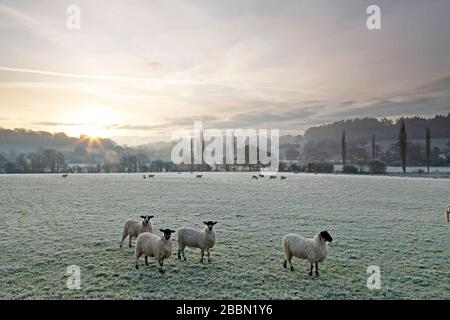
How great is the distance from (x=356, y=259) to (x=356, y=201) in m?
21.3

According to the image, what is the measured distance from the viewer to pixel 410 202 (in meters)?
31.1

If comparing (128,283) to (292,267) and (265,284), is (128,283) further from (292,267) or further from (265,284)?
(292,267)

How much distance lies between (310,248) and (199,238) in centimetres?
455

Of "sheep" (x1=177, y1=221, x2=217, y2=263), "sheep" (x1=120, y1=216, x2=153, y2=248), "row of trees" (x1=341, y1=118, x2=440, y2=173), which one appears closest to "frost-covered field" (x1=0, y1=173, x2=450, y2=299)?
"sheep" (x1=177, y1=221, x2=217, y2=263)

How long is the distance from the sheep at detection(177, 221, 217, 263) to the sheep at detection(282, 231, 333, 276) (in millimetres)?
3098

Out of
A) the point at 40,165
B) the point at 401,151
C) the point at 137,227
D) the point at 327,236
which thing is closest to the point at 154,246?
the point at 137,227

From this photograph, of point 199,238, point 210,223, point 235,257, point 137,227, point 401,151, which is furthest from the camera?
point 401,151

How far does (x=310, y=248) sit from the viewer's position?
10891 millimetres

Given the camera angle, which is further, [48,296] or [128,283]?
[128,283]

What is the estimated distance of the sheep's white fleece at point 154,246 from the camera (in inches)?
433

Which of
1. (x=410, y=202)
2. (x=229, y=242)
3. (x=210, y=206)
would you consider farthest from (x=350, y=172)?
(x=229, y=242)

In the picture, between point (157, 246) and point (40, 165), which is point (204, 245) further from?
point (40, 165)

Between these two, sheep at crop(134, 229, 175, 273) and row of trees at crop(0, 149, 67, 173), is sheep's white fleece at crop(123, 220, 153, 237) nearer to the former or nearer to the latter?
sheep at crop(134, 229, 175, 273)
